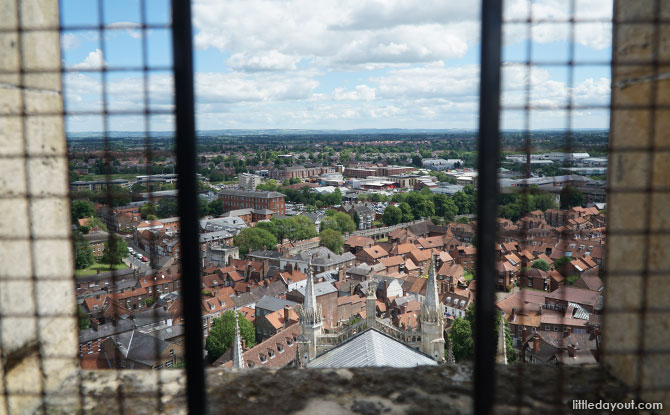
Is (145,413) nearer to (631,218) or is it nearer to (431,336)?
(631,218)

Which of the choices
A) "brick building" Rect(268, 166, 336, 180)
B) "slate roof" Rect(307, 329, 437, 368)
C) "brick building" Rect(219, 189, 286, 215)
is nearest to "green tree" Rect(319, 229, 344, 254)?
"brick building" Rect(219, 189, 286, 215)

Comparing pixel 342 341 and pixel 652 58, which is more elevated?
pixel 652 58

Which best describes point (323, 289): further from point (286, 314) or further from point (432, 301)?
point (432, 301)

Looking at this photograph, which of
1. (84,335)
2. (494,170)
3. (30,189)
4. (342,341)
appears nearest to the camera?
(494,170)

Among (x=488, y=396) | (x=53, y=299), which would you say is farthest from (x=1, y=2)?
(x=488, y=396)

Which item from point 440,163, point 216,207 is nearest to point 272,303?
point 216,207

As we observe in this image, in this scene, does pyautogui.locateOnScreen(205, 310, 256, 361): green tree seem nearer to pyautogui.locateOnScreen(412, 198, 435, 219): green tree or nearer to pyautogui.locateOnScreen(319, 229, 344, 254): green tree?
pyautogui.locateOnScreen(319, 229, 344, 254): green tree
